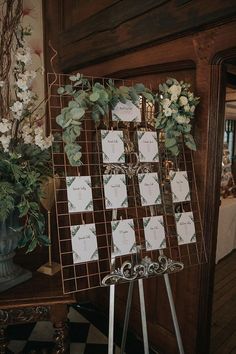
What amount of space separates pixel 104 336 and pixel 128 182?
1.32 m

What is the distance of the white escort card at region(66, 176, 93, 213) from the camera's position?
129 cm

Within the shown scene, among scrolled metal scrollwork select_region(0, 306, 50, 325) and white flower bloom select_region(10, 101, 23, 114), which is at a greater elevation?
white flower bloom select_region(10, 101, 23, 114)

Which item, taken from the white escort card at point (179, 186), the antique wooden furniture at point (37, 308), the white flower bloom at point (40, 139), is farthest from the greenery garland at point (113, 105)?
the antique wooden furniture at point (37, 308)

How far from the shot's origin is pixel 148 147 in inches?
58.7

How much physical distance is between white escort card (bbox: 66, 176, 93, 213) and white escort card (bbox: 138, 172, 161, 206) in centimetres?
27

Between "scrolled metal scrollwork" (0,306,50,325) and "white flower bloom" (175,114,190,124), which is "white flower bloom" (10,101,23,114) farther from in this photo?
"scrolled metal scrollwork" (0,306,50,325)

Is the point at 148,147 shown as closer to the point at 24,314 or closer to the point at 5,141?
the point at 5,141

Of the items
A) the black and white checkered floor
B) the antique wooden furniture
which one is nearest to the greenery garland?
the antique wooden furniture

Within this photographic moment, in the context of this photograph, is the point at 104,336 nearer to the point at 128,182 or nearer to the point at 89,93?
the point at 128,182

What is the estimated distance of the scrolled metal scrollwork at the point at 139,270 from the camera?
53.4 inches

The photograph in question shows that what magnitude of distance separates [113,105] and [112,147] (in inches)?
7.8

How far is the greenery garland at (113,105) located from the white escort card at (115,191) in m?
0.16

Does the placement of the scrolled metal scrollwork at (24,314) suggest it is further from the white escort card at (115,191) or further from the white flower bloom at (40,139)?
the white flower bloom at (40,139)

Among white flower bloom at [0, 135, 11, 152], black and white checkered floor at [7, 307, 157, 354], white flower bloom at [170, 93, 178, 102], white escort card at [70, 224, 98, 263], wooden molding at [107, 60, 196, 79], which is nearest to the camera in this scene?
white escort card at [70, 224, 98, 263]
